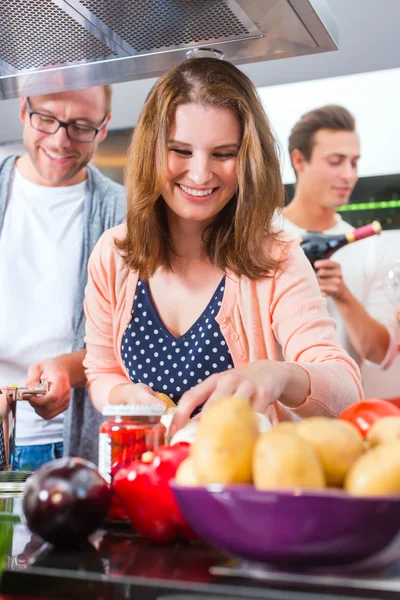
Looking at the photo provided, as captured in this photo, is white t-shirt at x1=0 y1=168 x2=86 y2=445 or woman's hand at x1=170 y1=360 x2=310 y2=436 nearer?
woman's hand at x1=170 y1=360 x2=310 y2=436

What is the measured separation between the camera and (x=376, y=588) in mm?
606

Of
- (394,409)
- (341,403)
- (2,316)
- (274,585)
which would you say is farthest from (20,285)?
(274,585)

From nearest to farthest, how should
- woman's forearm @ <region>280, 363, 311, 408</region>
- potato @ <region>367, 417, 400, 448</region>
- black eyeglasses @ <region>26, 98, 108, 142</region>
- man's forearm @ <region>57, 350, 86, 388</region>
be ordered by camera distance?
1. potato @ <region>367, 417, 400, 448</region>
2. woman's forearm @ <region>280, 363, 311, 408</region>
3. man's forearm @ <region>57, 350, 86, 388</region>
4. black eyeglasses @ <region>26, 98, 108, 142</region>

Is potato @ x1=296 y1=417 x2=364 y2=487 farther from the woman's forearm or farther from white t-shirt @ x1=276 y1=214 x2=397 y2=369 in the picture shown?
white t-shirt @ x1=276 y1=214 x2=397 y2=369

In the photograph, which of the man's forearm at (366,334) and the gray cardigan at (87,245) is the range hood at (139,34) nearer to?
the gray cardigan at (87,245)

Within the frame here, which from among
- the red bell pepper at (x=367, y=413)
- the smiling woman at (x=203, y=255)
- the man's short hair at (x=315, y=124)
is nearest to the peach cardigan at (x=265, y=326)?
the smiling woman at (x=203, y=255)

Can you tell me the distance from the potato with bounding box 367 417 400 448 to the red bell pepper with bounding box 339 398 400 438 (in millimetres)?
105

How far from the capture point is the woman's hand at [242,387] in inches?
41.4

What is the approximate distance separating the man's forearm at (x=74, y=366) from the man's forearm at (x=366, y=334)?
3.02 feet

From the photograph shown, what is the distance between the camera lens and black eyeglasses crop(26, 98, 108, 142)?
271cm

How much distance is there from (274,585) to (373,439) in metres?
0.21

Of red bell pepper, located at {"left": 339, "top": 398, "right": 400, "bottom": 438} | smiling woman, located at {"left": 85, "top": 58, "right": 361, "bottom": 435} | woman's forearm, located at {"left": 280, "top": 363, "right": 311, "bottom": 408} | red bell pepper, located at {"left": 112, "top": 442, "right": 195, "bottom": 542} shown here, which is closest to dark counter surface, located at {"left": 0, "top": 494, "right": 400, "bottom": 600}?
red bell pepper, located at {"left": 112, "top": 442, "right": 195, "bottom": 542}

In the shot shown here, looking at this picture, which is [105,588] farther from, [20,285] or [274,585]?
→ [20,285]

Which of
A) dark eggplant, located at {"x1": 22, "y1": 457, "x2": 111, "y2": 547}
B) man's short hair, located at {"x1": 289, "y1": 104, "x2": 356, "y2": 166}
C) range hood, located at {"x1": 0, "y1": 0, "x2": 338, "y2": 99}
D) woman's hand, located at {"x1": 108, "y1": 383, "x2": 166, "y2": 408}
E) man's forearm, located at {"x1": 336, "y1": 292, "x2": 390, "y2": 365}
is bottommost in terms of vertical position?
dark eggplant, located at {"x1": 22, "y1": 457, "x2": 111, "y2": 547}
